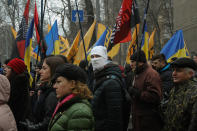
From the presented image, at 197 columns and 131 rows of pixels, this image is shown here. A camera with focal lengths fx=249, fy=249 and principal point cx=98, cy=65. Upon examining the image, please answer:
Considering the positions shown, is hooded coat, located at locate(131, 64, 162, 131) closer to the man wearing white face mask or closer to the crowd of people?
the crowd of people

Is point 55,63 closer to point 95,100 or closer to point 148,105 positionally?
point 95,100

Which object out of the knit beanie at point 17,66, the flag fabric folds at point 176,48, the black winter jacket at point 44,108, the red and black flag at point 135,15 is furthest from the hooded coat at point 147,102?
the flag fabric folds at point 176,48

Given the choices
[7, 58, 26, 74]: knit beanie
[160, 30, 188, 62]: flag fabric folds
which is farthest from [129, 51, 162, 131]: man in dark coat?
[160, 30, 188, 62]: flag fabric folds

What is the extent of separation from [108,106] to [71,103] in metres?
0.87

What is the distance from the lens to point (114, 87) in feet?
10.7

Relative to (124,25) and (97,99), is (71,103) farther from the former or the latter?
(124,25)

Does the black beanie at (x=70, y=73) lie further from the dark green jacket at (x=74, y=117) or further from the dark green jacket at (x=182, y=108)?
the dark green jacket at (x=182, y=108)

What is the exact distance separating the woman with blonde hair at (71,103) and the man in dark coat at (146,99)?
5.05 ft

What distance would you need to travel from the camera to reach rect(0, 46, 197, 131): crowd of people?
2508 mm

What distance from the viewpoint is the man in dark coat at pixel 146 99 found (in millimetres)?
3855

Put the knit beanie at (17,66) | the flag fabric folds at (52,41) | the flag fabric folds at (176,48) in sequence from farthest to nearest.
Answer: the flag fabric folds at (52,41) → the flag fabric folds at (176,48) → the knit beanie at (17,66)

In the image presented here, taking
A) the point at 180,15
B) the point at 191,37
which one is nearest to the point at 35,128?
the point at 191,37

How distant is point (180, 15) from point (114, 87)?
1602cm

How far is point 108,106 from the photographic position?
126 inches
